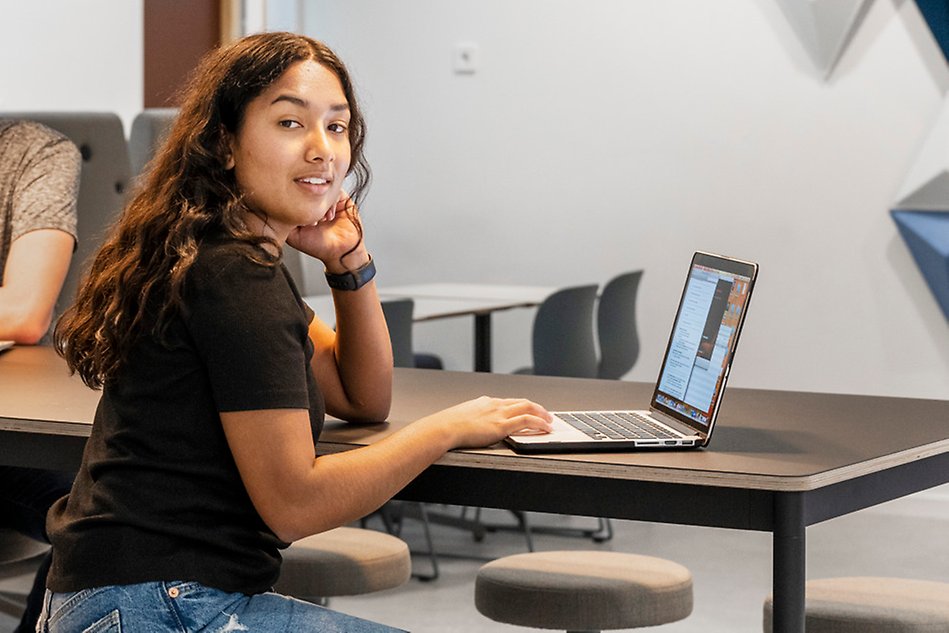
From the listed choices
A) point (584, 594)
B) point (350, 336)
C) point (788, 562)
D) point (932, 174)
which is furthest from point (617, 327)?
point (788, 562)

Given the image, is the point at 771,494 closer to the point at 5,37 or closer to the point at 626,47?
the point at 5,37

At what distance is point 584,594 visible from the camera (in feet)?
7.10

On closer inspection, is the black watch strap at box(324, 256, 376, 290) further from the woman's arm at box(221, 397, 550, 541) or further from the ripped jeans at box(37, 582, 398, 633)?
the ripped jeans at box(37, 582, 398, 633)

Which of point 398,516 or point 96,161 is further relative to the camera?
point 398,516

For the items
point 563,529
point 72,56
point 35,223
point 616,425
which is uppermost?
point 72,56

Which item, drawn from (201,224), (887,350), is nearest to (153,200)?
(201,224)

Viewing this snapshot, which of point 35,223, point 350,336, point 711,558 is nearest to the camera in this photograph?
point 350,336

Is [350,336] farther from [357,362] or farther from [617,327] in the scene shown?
[617,327]

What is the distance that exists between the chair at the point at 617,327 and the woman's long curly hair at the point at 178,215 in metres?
3.07

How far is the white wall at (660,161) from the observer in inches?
207

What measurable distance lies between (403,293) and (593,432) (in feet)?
11.2

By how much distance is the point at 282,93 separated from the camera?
5.30ft

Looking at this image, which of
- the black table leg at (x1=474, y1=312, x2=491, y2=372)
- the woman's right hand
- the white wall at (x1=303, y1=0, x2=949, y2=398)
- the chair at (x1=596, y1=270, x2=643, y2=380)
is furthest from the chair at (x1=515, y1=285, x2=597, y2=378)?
the woman's right hand

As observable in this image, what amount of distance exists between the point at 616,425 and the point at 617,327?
2.98 metres
